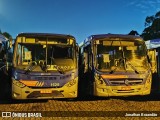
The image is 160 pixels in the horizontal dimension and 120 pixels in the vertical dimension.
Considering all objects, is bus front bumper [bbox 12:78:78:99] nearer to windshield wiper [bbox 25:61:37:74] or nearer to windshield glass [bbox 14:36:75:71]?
windshield wiper [bbox 25:61:37:74]

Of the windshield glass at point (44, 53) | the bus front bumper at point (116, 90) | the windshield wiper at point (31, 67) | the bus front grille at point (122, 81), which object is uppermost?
the windshield glass at point (44, 53)

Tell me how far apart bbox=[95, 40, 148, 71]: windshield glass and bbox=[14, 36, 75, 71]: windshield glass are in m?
1.21

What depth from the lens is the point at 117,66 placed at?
14719mm

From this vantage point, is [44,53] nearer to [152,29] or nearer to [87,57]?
[87,57]

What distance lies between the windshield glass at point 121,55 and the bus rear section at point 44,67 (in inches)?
43.3

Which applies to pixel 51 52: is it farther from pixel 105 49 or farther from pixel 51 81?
pixel 105 49

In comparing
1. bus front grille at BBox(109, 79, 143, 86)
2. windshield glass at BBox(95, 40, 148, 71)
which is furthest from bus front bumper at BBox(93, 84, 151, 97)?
windshield glass at BBox(95, 40, 148, 71)

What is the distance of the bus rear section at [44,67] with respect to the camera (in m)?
13.6

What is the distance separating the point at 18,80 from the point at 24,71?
0.40m

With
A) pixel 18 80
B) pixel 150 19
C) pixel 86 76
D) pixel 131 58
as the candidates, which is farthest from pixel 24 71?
pixel 150 19

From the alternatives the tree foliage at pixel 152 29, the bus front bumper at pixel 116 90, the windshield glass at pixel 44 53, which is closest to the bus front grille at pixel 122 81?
the bus front bumper at pixel 116 90

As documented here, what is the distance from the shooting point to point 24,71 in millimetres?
13664

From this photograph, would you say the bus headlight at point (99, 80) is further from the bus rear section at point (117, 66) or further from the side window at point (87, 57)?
the side window at point (87, 57)

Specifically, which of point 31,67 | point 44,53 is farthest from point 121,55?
point 31,67
